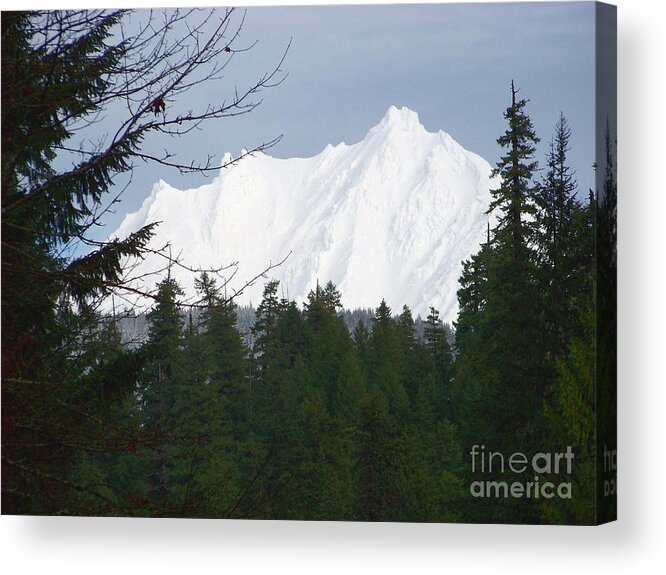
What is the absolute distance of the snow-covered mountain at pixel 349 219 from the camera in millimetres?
10320

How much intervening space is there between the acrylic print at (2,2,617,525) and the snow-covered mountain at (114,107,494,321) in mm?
19

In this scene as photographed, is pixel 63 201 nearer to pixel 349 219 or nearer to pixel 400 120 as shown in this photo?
pixel 349 219

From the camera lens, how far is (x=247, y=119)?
10516 mm

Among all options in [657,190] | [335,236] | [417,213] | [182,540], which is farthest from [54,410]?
[657,190]

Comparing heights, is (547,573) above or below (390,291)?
below

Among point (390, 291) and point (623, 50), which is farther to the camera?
point (390, 291)

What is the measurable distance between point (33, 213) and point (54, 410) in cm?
160

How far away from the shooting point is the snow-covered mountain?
1032cm

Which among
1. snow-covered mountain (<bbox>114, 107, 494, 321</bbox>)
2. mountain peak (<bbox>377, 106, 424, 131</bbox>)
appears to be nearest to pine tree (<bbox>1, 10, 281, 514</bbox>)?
snow-covered mountain (<bbox>114, 107, 494, 321</bbox>)

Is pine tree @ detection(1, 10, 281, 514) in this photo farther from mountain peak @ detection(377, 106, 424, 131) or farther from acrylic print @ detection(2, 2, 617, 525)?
mountain peak @ detection(377, 106, 424, 131)

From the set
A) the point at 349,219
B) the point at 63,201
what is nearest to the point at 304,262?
the point at 349,219

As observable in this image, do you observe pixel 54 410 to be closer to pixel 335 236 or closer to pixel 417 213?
pixel 335 236

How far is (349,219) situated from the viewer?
10672mm

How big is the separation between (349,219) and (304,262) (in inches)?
20.4
